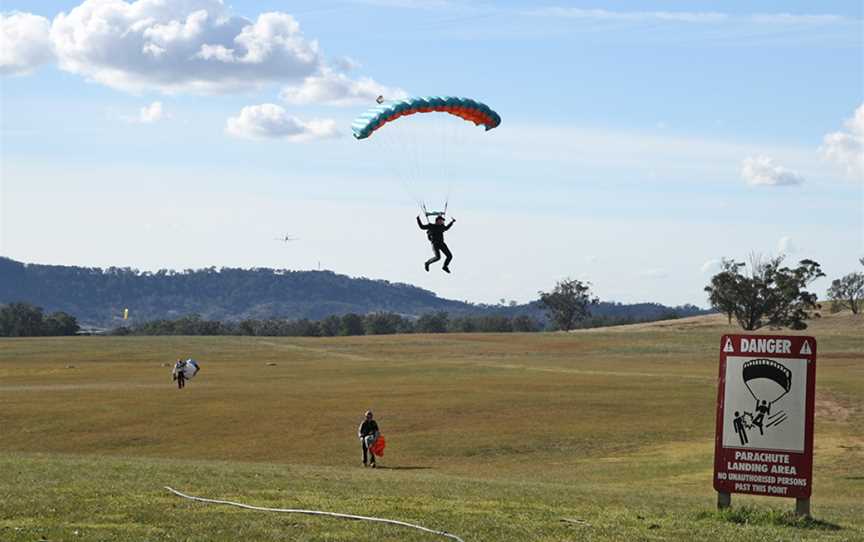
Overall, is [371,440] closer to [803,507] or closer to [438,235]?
[438,235]

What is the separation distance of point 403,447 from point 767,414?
2629 cm

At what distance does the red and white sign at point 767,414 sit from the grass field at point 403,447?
0.64m

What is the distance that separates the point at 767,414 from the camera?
1809cm

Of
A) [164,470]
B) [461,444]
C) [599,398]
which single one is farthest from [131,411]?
[164,470]

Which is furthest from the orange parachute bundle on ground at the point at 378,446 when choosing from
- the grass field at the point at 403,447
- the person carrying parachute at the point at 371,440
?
the grass field at the point at 403,447

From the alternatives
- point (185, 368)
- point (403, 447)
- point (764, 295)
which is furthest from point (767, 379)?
point (764, 295)

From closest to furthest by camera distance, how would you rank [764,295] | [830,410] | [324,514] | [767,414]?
[324,514] < [767,414] < [830,410] < [764,295]

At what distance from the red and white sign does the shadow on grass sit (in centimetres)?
54

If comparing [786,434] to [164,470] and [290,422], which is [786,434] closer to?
[164,470]

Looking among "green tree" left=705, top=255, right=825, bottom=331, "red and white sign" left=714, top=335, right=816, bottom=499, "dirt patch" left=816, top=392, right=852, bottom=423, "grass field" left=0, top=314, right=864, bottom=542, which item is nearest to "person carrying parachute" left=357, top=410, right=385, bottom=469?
"grass field" left=0, top=314, right=864, bottom=542

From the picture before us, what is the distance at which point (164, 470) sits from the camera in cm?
2491

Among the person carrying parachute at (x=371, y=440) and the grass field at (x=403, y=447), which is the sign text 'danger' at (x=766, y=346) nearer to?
the grass field at (x=403, y=447)

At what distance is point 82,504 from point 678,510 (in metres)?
9.84

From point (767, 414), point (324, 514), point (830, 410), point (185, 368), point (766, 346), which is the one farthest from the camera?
point (185, 368)
